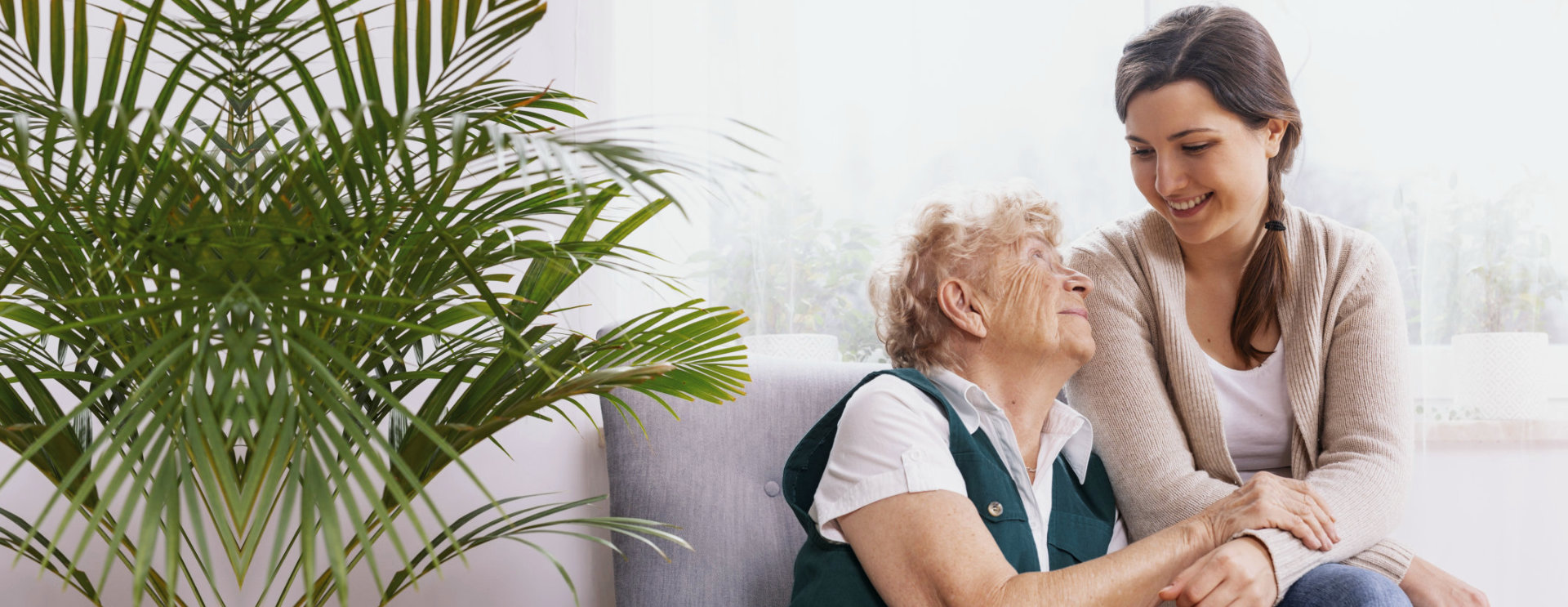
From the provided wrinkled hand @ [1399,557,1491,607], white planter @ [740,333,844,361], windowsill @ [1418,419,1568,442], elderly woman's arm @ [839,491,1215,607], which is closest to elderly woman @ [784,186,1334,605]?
elderly woman's arm @ [839,491,1215,607]

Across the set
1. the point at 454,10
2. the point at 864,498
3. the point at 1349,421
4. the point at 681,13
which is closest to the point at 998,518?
the point at 864,498

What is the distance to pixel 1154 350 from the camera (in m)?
1.67

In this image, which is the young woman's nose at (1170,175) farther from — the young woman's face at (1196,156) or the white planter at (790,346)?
the white planter at (790,346)

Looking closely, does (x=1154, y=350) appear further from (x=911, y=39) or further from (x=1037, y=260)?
(x=911, y=39)

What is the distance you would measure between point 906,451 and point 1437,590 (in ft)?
2.81

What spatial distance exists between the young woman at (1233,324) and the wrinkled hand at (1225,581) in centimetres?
16

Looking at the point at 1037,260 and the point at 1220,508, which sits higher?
the point at 1037,260

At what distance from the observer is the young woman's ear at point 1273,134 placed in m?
1.57

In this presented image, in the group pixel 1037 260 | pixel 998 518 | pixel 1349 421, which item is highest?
pixel 1037 260

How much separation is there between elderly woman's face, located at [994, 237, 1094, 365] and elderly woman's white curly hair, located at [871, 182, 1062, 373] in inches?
0.9

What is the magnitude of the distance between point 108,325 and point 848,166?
149 cm

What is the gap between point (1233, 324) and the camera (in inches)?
66.6

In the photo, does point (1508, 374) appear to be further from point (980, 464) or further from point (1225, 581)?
point (980, 464)

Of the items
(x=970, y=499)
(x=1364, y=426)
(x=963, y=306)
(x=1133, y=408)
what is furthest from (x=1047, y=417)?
(x=1364, y=426)
